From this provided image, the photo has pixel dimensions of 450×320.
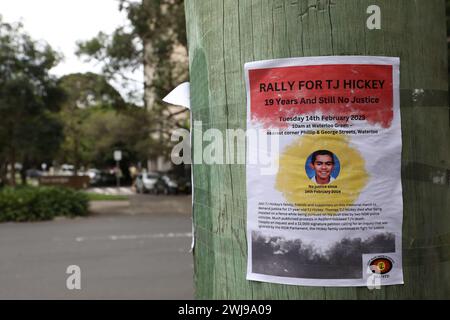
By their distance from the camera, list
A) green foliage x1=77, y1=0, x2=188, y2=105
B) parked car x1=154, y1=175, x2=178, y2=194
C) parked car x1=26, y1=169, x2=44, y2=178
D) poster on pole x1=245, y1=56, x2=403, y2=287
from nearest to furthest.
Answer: poster on pole x1=245, y1=56, x2=403, y2=287 → green foliage x1=77, y1=0, x2=188, y2=105 → parked car x1=154, y1=175, x2=178, y2=194 → parked car x1=26, y1=169, x2=44, y2=178

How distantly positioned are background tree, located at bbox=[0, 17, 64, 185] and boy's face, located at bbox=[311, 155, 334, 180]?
899 inches

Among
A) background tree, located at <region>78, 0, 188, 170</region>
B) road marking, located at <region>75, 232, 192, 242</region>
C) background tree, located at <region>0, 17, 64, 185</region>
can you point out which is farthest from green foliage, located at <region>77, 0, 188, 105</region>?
road marking, located at <region>75, 232, 192, 242</region>

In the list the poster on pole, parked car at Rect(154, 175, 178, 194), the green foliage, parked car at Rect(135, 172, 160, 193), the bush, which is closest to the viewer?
the poster on pole

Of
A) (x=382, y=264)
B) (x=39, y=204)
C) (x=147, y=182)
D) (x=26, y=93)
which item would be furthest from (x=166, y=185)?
(x=382, y=264)

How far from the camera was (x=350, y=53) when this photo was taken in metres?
1.59

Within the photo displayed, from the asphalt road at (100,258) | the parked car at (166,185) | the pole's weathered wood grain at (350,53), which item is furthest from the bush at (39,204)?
the pole's weathered wood grain at (350,53)

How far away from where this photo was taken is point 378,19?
63.4 inches

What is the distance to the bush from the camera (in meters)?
17.7

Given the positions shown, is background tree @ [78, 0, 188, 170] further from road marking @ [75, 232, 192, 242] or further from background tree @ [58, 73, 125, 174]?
road marking @ [75, 232, 192, 242]

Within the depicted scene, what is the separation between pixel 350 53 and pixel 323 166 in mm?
356

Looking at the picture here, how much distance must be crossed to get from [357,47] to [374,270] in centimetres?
69

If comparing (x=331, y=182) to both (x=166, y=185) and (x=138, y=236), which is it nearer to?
(x=138, y=236)
